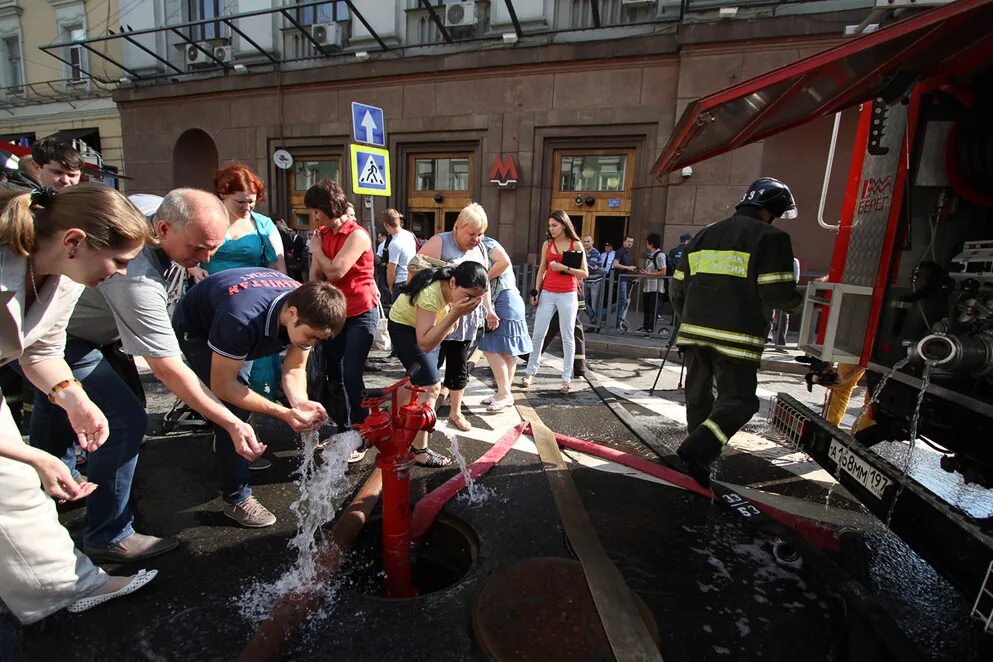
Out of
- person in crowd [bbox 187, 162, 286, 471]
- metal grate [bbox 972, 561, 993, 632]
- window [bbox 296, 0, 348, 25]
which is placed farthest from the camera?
window [bbox 296, 0, 348, 25]

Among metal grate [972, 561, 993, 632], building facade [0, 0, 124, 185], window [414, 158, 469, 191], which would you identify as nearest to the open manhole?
metal grate [972, 561, 993, 632]

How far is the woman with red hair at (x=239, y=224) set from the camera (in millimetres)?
3424

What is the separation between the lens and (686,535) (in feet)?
8.71

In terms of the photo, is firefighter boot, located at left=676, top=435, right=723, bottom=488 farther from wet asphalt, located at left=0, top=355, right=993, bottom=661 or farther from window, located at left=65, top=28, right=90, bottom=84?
window, located at left=65, top=28, right=90, bottom=84

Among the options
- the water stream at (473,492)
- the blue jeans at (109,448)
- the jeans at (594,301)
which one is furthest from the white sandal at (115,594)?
the jeans at (594,301)

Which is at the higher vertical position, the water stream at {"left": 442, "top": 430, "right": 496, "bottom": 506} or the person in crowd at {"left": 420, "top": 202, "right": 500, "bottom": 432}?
the person in crowd at {"left": 420, "top": 202, "right": 500, "bottom": 432}

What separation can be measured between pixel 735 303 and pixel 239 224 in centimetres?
326

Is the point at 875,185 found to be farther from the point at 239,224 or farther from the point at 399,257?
the point at 399,257

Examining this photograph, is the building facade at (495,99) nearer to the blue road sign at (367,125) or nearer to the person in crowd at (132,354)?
the blue road sign at (367,125)

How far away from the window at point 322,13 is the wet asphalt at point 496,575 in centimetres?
1282

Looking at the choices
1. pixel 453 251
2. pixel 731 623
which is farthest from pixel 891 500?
pixel 453 251

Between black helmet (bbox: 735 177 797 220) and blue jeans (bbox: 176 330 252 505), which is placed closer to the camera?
blue jeans (bbox: 176 330 252 505)

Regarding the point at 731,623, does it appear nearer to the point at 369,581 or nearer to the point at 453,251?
the point at 369,581

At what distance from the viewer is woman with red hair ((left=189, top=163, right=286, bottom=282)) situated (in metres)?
3.42
